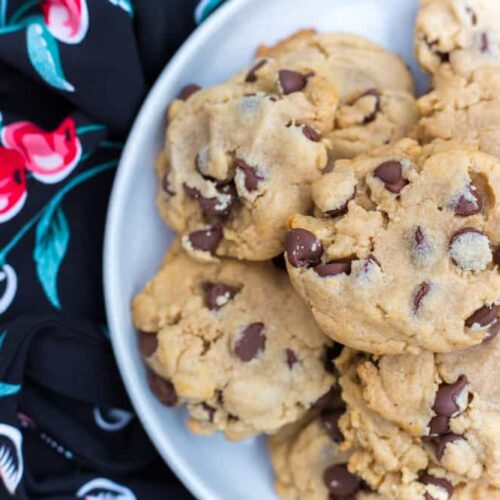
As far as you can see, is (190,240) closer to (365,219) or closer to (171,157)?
(171,157)

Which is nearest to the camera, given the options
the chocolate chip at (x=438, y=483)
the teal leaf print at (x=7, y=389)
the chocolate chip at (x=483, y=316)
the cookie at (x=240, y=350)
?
the chocolate chip at (x=483, y=316)

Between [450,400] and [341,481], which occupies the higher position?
[450,400]

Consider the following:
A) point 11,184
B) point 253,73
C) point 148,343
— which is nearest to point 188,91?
point 253,73

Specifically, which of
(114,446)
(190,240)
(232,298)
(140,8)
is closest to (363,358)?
(232,298)

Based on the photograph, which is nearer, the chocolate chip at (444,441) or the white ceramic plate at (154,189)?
the chocolate chip at (444,441)

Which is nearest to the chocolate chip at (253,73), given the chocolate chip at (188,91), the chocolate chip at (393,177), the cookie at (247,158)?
the cookie at (247,158)

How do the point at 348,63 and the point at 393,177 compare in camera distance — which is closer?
the point at 393,177

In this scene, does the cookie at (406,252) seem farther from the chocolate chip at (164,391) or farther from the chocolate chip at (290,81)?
the chocolate chip at (164,391)

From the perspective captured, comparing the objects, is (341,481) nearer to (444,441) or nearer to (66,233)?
(444,441)
